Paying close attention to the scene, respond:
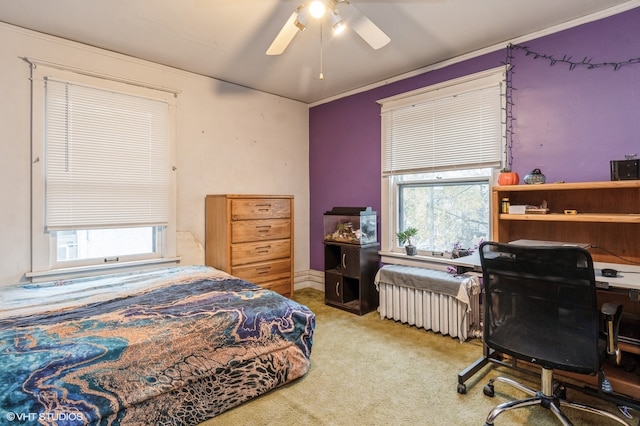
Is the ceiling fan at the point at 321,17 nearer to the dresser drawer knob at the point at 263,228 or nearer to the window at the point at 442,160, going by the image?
the window at the point at 442,160

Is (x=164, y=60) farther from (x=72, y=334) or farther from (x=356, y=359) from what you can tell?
(x=356, y=359)

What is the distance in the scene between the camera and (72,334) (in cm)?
167

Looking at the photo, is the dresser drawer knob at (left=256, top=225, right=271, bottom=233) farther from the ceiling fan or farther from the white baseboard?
the ceiling fan

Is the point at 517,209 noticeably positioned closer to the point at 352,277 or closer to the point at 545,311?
the point at 545,311

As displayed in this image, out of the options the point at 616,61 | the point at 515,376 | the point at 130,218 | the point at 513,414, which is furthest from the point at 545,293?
the point at 130,218

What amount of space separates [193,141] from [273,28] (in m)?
1.49

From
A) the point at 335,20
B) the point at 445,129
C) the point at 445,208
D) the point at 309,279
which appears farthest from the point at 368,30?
the point at 309,279

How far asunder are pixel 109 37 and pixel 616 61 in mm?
3862

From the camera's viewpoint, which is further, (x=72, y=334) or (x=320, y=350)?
(x=320, y=350)

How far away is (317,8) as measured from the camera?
1.76 metres

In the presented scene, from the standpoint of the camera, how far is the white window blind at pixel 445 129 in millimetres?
2959

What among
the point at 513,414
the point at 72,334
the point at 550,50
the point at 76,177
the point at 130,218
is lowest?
the point at 513,414

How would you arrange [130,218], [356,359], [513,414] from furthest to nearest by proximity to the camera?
[130,218] → [356,359] → [513,414]

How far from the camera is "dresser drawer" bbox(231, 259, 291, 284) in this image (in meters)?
3.43
